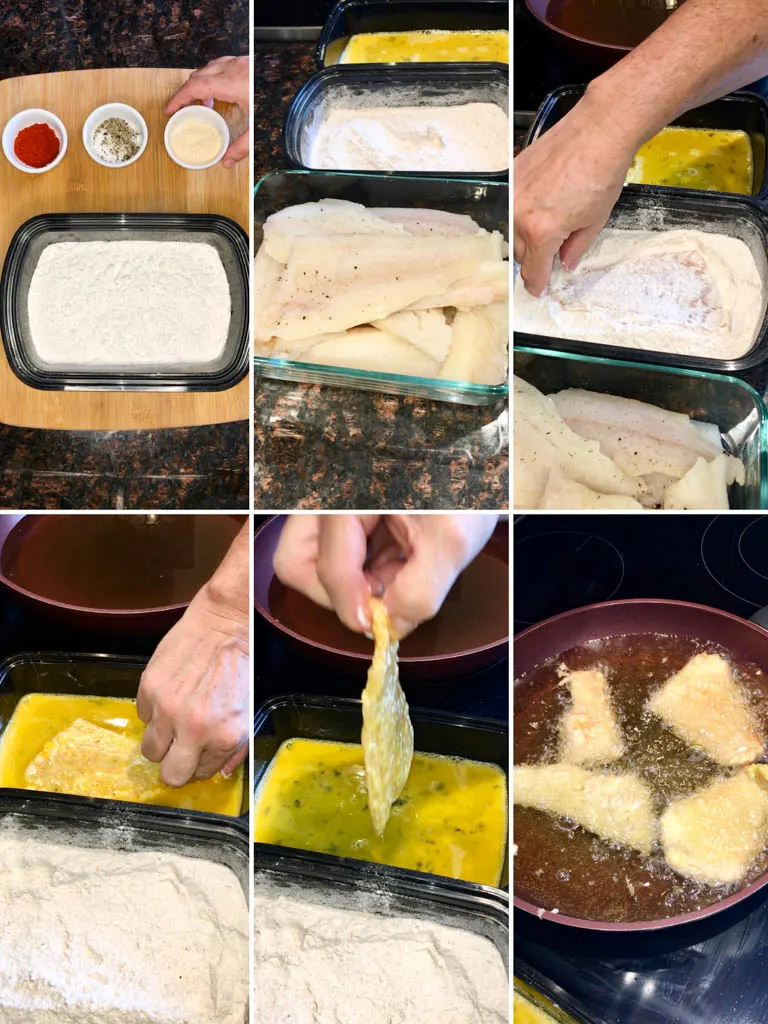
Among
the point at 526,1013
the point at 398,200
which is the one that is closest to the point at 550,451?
the point at 398,200

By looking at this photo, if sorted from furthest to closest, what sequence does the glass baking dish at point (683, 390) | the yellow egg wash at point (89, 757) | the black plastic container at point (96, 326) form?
the yellow egg wash at point (89, 757) < the black plastic container at point (96, 326) < the glass baking dish at point (683, 390)

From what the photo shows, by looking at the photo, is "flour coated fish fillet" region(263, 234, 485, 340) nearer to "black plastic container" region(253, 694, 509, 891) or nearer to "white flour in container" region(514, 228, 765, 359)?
"white flour in container" region(514, 228, 765, 359)

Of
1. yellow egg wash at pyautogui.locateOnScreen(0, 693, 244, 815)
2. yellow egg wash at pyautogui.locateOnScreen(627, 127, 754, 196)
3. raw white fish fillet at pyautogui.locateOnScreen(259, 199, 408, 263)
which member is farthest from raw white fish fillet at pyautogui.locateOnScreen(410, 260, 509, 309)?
yellow egg wash at pyautogui.locateOnScreen(0, 693, 244, 815)

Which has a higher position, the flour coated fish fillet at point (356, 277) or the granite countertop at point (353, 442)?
the flour coated fish fillet at point (356, 277)

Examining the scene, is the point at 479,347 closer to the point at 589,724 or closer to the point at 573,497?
the point at 573,497

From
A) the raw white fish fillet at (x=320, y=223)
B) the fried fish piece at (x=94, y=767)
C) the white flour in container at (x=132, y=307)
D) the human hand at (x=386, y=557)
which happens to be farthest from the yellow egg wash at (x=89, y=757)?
the raw white fish fillet at (x=320, y=223)

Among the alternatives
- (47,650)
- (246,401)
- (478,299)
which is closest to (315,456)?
(246,401)

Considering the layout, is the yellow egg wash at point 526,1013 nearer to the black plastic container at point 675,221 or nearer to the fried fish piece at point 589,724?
the fried fish piece at point 589,724
